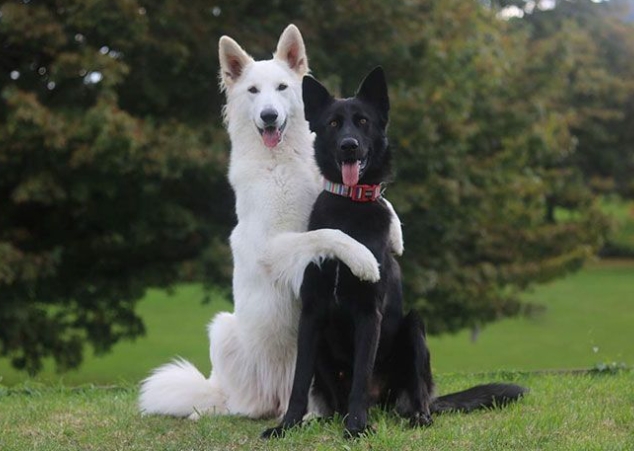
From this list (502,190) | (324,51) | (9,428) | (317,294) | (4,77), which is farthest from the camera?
(502,190)

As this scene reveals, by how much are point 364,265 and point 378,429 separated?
82cm

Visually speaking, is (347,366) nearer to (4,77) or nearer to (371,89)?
(371,89)

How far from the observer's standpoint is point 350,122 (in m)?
4.86

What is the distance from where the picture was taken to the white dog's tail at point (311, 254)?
15.2 feet

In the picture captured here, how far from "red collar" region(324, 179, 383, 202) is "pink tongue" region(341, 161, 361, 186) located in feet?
0.14

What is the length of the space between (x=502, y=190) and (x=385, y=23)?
388 centimetres

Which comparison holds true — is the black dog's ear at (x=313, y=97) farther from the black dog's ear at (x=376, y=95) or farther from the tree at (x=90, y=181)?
the tree at (x=90, y=181)

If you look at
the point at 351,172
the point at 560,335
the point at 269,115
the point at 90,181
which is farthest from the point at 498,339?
the point at 351,172

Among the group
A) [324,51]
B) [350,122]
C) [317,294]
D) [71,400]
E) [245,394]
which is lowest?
[71,400]

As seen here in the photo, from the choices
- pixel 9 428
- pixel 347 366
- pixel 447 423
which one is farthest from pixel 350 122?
pixel 9 428

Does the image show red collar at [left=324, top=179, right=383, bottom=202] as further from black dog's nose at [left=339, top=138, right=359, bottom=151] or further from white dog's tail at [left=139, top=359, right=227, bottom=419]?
white dog's tail at [left=139, top=359, right=227, bottom=419]

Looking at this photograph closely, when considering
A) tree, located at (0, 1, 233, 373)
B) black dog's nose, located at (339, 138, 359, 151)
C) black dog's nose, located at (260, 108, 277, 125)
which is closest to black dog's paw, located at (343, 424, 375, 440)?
black dog's nose, located at (339, 138, 359, 151)

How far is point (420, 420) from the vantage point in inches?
194

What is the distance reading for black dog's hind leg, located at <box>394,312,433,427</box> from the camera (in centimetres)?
503
